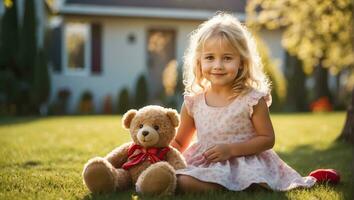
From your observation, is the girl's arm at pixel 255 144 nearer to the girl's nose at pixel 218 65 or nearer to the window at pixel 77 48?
the girl's nose at pixel 218 65

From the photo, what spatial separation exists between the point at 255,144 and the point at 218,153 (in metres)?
0.26

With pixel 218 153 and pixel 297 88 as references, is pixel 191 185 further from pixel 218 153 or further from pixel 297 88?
pixel 297 88

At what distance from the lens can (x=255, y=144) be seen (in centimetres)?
359

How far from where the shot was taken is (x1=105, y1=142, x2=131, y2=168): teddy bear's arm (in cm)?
365

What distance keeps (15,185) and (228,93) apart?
1.57 meters

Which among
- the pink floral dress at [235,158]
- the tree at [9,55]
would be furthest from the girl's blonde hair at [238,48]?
the tree at [9,55]

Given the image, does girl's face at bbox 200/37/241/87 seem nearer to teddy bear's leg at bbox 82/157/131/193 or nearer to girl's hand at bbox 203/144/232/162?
girl's hand at bbox 203/144/232/162

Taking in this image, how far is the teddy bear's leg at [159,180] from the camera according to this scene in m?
3.19

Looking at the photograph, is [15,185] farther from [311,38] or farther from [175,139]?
[311,38]

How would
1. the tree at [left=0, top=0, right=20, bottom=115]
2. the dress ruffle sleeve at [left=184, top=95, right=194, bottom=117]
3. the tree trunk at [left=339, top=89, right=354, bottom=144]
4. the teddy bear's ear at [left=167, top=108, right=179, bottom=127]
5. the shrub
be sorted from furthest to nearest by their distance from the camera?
the shrub < the tree at [left=0, top=0, right=20, bottom=115] < the tree trunk at [left=339, top=89, right=354, bottom=144] < the dress ruffle sleeve at [left=184, top=95, right=194, bottom=117] < the teddy bear's ear at [left=167, top=108, right=179, bottom=127]

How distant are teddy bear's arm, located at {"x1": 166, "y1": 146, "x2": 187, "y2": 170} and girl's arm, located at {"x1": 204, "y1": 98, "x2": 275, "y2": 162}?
160 mm

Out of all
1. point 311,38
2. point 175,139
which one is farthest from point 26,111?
point 175,139

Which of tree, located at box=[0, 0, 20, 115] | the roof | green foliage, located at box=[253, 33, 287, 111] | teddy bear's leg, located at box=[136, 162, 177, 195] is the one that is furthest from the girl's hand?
the roof

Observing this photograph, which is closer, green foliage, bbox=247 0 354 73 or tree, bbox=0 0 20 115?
green foliage, bbox=247 0 354 73
